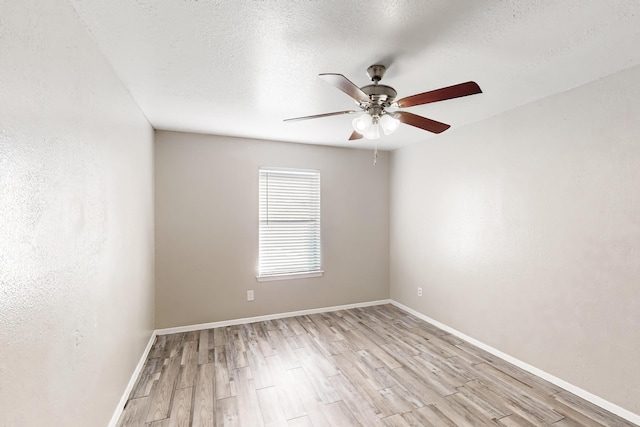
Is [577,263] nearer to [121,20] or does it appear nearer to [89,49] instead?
[121,20]

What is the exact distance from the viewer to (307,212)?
415 cm

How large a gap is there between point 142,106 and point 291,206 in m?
2.05

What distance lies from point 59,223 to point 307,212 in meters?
3.03

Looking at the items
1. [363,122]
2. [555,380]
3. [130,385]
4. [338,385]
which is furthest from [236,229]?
[555,380]

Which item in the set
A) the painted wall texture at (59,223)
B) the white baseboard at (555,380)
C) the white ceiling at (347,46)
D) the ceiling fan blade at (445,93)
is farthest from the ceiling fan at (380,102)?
the white baseboard at (555,380)

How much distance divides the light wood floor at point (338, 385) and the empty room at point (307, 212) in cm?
2

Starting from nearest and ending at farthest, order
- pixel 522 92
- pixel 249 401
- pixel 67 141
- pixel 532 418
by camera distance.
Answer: pixel 67 141, pixel 532 418, pixel 249 401, pixel 522 92

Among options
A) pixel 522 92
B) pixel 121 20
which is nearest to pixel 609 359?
pixel 522 92

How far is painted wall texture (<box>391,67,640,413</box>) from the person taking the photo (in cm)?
204

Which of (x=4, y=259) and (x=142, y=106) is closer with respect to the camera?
(x=4, y=259)

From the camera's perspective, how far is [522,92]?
7.94ft

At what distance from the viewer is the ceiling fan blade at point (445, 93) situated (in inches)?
62.4

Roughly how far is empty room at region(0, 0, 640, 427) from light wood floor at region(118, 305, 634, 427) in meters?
0.02

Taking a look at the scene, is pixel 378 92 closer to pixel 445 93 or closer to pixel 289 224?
pixel 445 93
